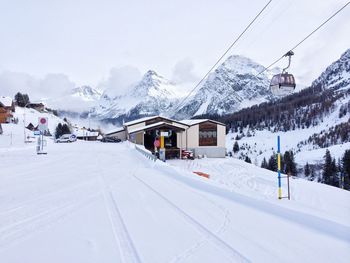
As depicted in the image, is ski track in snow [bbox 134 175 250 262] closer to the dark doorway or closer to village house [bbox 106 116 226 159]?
the dark doorway

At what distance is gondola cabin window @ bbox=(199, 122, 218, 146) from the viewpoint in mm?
54969

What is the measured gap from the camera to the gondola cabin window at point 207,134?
54969mm

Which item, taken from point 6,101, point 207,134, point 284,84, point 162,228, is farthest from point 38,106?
point 162,228

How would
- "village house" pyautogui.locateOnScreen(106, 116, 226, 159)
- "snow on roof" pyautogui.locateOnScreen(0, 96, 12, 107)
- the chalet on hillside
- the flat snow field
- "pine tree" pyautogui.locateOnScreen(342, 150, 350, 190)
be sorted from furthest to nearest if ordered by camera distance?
the chalet on hillside → "snow on roof" pyautogui.locateOnScreen(0, 96, 12, 107) → "pine tree" pyautogui.locateOnScreen(342, 150, 350, 190) → "village house" pyautogui.locateOnScreen(106, 116, 226, 159) → the flat snow field

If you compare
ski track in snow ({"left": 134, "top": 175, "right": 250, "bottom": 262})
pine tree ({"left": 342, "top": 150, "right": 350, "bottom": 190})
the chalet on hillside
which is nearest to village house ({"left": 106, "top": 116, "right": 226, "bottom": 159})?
ski track in snow ({"left": 134, "top": 175, "right": 250, "bottom": 262})

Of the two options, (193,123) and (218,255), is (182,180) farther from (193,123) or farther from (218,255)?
(193,123)

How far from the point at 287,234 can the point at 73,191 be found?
22.2 ft

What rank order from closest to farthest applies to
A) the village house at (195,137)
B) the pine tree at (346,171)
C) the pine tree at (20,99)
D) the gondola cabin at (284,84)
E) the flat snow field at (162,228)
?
the flat snow field at (162,228) → the gondola cabin at (284,84) → the village house at (195,137) → the pine tree at (346,171) → the pine tree at (20,99)

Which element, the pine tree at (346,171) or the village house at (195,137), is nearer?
the village house at (195,137)

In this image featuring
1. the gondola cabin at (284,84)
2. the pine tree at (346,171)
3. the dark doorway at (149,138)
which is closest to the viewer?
the gondola cabin at (284,84)

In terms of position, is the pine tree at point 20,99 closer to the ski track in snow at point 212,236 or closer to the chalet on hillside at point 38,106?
the chalet on hillside at point 38,106

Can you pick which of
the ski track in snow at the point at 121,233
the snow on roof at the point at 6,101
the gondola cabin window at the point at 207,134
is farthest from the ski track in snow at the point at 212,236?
the snow on roof at the point at 6,101

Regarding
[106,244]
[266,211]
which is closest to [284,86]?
[266,211]

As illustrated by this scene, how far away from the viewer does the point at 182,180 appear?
1377 cm
